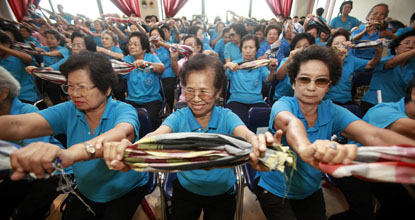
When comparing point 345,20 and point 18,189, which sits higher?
point 345,20

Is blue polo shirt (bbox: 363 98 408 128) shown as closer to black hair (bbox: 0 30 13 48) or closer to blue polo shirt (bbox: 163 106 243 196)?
blue polo shirt (bbox: 163 106 243 196)

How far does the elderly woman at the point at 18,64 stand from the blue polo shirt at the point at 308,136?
432 cm

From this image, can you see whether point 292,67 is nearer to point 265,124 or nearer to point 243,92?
point 265,124

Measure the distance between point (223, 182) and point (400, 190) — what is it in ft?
5.60

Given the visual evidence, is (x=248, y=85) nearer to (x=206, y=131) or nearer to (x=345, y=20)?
(x=206, y=131)

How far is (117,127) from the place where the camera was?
1248 millimetres

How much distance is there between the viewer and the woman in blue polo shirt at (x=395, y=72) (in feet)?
8.50

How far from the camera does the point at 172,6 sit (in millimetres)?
11648

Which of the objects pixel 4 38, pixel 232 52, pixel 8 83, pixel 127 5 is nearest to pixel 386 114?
pixel 8 83

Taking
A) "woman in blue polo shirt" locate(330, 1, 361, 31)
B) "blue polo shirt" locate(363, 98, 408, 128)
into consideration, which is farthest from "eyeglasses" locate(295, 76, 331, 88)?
"woman in blue polo shirt" locate(330, 1, 361, 31)

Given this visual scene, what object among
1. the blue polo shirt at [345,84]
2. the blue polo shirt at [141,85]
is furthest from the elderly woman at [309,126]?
the blue polo shirt at [141,85]

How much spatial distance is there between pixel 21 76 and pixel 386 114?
533cm

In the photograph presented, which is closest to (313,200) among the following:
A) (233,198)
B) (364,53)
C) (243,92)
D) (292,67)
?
(233,198)

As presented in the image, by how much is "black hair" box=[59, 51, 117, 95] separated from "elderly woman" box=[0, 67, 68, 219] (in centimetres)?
52
